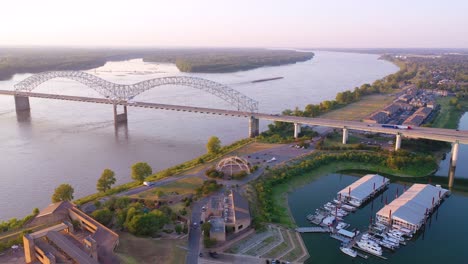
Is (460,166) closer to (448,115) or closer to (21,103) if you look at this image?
→ (448,115)

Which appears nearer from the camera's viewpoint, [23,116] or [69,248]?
[69,248]

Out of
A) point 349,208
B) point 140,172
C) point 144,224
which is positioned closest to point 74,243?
point 144,224

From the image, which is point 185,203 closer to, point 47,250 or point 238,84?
point 47,250

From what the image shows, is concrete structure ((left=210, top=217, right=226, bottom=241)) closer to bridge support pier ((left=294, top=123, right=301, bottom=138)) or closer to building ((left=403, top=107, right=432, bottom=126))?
bridge support pier ((left=294, top=123, right=301, bottom=138))

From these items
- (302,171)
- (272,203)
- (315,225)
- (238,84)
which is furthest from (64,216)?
(238,84)

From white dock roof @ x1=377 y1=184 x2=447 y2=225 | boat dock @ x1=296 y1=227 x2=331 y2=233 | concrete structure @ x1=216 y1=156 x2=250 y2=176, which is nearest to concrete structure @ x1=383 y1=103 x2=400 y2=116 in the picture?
white dock roof @ x1=377 y1=184 x2=447 y2=225
